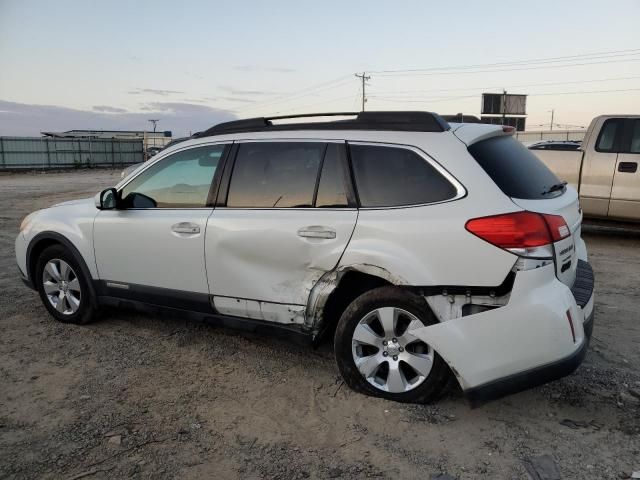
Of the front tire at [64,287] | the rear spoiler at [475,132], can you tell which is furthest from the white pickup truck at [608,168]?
the front tire at [64,287]

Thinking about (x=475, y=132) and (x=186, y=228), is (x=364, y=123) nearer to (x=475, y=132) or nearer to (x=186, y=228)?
(x=475, y=132)

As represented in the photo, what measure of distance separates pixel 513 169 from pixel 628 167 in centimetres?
590

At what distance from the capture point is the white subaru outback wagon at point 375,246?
9.78 ft

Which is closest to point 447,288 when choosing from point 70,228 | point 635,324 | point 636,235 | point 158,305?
point 158,305

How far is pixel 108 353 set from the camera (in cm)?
433

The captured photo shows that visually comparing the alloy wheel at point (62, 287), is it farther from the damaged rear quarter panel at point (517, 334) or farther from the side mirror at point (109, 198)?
the damaged rear quarter panel at point (517, 334)

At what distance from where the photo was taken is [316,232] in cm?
354

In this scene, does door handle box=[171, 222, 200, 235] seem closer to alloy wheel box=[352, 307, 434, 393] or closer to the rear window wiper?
alloy wheel box=[352, 307, 434, 393]

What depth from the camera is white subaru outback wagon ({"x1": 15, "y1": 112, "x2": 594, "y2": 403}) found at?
2982 mm

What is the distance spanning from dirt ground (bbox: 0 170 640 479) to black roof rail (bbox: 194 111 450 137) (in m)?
1.73

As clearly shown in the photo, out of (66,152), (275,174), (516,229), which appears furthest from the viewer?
(66,152)

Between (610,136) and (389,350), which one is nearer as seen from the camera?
(389,350)

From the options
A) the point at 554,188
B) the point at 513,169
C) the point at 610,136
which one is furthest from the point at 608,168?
the point at 513,169

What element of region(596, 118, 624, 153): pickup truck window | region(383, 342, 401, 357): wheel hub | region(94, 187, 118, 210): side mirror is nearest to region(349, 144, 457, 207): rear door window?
region(383, 342, 401, 357): wheel hub
